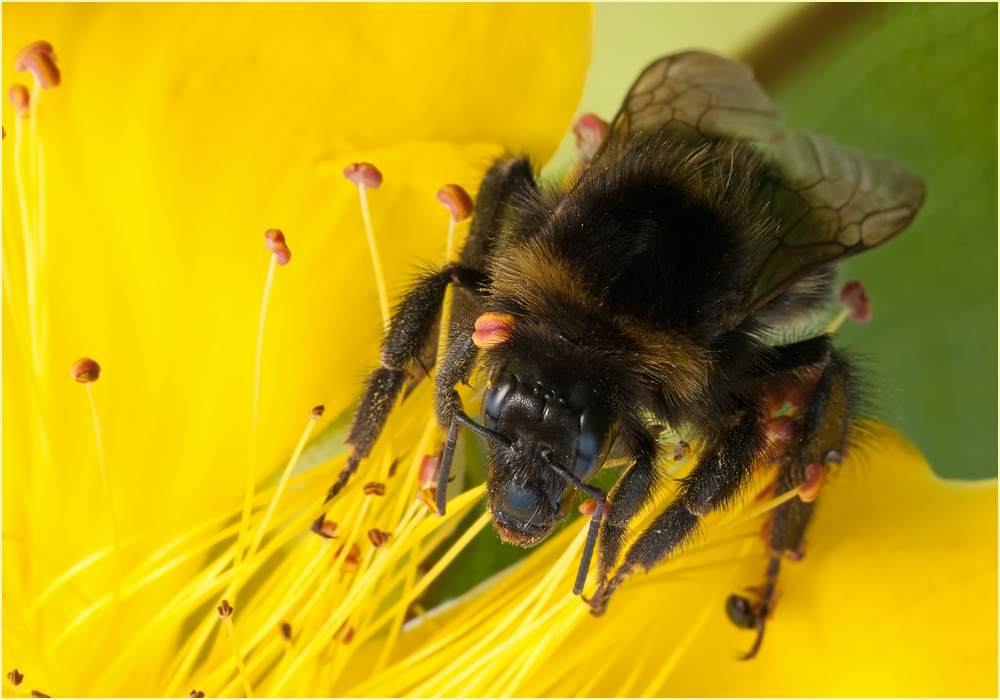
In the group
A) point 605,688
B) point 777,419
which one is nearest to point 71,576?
point 605,688

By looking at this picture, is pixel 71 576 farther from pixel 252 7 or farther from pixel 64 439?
pixel 252 7

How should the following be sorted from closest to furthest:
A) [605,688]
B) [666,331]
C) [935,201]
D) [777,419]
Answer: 1. [666,331]
2. [777,419]
3. [605,688]
4. [935,201]

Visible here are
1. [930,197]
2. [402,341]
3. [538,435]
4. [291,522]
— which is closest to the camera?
[538,435]

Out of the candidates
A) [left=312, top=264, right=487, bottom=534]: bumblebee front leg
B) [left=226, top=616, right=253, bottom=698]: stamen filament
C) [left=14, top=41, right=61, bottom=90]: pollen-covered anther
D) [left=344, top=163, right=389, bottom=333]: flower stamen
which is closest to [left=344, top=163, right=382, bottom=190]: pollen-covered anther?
[left=344, top=163, right=389, bottom=333]: flower stamen

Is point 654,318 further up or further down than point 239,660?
further up

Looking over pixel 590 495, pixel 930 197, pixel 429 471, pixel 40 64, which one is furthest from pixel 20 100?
pixel 930 197

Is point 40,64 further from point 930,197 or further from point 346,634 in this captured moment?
point 930,197

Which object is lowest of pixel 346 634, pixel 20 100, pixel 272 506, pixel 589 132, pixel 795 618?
pixel 795 618
